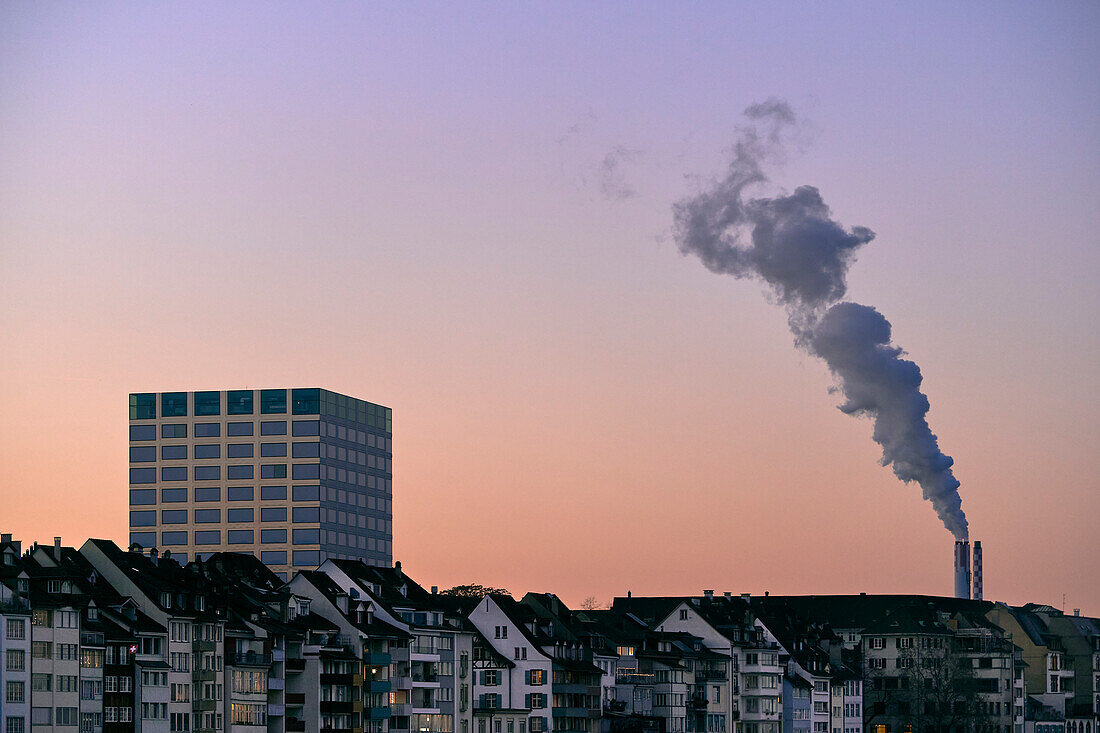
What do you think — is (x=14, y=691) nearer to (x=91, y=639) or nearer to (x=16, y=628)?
(x=16, y=628)

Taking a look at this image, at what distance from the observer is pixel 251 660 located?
145750 millimetres

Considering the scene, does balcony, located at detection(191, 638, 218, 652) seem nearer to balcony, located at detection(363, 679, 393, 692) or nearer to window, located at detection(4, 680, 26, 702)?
window, located at detection(4, 680, 26, 702)

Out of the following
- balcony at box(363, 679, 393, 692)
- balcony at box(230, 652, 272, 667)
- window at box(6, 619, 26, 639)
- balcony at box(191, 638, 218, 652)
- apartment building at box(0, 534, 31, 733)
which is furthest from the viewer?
balcony at box(363, 679, 393, 692)

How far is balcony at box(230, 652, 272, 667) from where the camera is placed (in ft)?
474

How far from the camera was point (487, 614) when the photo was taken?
179375 mm

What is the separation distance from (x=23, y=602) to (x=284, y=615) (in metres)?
29.3

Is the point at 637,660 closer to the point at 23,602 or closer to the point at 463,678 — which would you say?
the point at 463,678

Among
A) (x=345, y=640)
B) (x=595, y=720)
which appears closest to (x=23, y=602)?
(x=345, y=640)

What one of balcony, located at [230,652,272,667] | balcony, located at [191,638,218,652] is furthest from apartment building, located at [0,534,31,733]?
balcony, located at [230,652,272,667]

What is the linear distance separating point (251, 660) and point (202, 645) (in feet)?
16.9

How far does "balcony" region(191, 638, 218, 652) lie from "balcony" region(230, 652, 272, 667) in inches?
97.3

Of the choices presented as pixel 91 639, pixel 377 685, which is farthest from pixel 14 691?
pixel 377 685

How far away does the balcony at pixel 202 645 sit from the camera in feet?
464

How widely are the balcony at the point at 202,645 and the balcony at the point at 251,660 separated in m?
2.47
